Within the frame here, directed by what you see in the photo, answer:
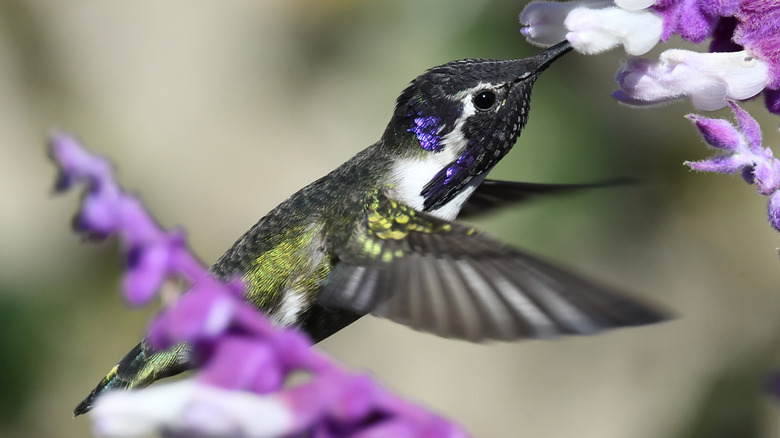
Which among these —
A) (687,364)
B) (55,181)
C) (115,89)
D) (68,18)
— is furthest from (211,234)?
(55,181)

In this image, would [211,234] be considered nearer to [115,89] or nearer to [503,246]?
[115,89]

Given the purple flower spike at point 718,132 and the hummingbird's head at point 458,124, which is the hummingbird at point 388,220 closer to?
the hummingbird's head at point 458,124

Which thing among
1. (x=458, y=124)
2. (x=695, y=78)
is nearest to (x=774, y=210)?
(x=695, y=78)

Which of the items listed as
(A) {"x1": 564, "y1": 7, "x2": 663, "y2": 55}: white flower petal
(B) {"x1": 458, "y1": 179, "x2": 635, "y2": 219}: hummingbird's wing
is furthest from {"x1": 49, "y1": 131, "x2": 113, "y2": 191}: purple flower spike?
(B) {"x1": 458, "y1": 179, "x2": 635, "y2": 219}: hummingbird's wing

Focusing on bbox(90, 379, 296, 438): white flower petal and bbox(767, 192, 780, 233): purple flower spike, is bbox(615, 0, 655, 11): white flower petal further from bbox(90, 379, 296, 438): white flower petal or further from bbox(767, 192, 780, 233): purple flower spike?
bbox(90, 379, 296, 438): white flower petal

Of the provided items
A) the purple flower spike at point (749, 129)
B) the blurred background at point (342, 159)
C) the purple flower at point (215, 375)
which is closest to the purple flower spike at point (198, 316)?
the purple flower at point (215, 375)
